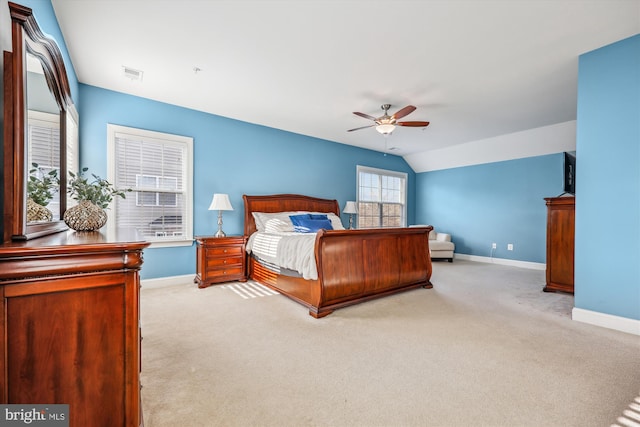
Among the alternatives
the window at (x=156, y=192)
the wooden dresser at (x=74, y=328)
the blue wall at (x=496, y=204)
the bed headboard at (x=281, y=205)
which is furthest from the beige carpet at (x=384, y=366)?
the blue wall at (x=496, y=204)

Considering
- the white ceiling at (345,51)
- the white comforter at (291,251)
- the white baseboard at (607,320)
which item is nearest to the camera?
the white ceiling at (345,51)

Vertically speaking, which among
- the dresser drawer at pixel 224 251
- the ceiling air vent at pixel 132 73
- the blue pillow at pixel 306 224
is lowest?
the dresser drawer at pixel 224 251

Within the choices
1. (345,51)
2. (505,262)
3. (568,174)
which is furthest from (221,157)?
(505,262)

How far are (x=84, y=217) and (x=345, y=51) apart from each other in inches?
100

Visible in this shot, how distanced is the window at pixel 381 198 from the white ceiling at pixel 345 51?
2512 mm

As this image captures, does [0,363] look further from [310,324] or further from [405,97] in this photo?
[405,97]

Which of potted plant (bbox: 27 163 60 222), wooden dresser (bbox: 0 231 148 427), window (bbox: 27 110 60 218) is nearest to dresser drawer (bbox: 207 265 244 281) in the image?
window (bbox: 27 110 60 218)

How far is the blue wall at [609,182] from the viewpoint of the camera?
2.50 meters

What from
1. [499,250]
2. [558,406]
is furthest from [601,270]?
[499,250]

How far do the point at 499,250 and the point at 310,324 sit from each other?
5293mm

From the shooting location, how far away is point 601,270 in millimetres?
2656

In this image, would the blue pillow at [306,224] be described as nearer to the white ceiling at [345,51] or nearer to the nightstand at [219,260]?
the nightstand at [219,260]

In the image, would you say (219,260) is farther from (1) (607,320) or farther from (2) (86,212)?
(1) (607,320)

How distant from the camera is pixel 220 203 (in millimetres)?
4117
